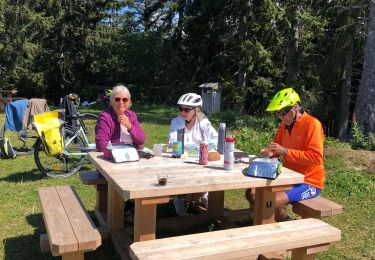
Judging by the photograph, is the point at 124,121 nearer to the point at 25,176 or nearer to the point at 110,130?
the point at 110,130

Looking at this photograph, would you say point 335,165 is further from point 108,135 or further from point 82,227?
point 82,227

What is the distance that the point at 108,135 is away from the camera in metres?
4.30

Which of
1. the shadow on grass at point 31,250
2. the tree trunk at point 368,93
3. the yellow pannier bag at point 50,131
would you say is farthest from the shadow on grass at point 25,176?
the tree trunk at point 368,93

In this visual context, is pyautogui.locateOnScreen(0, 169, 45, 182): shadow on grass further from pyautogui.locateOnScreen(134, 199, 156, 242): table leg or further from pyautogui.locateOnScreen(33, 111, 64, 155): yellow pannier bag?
pyautogui.locateOnScreen(134, 199, 156, 242): table leg

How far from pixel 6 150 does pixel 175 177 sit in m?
4.86

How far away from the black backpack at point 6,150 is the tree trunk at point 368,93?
7.88 m

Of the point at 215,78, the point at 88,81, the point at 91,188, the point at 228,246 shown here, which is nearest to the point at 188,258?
the point at 228,246

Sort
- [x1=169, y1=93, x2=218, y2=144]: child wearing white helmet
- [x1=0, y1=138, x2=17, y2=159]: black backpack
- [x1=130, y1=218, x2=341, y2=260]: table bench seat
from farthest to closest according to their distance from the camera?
[x1=0, y1=138, x2=17, y2=159]: black backpack, [x1=169, y1=93, x2=218, y2=144]: child wearing white helmet, [x1=130, y1=218, x2=341, y2=260]: table bench seat

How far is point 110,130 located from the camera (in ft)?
14.2

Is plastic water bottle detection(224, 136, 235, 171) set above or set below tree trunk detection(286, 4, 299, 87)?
below

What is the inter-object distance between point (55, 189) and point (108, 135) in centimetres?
75

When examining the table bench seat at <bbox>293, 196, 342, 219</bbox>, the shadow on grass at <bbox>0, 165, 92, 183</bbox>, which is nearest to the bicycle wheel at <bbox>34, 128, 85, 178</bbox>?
the shadow on grass at <bbox>0, 165, 92, 183</bbox>

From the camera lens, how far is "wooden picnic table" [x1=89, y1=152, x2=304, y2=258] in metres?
3.00

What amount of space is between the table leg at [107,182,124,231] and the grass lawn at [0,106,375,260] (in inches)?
7.1
